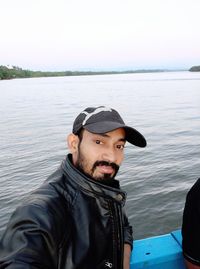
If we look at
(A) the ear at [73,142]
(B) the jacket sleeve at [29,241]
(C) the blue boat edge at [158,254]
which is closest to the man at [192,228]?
(C) the blue boat edge at [158,254]

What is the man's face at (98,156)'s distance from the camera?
6.94 ft

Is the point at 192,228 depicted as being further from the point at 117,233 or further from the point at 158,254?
the point at 117,233

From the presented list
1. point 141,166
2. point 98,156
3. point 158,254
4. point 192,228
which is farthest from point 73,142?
point 141,166

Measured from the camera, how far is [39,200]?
1755 mm

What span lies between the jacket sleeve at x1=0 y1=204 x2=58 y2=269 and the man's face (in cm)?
51

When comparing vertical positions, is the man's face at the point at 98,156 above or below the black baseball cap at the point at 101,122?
below

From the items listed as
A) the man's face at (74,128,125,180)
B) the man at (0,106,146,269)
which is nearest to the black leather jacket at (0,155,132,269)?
the man at (0,106,146,269)

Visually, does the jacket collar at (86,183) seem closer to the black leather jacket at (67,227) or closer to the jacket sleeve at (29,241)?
the black leather jacket at (67,227)

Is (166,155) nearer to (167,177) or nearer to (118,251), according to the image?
(167,177)

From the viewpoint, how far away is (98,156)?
212 cm

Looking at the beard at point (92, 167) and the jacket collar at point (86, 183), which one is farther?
the beard at point (92, 167)

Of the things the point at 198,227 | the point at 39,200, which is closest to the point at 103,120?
the point at 39,200

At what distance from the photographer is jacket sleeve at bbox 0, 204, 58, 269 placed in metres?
1.50

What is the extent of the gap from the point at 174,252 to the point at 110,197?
3.81 ft
